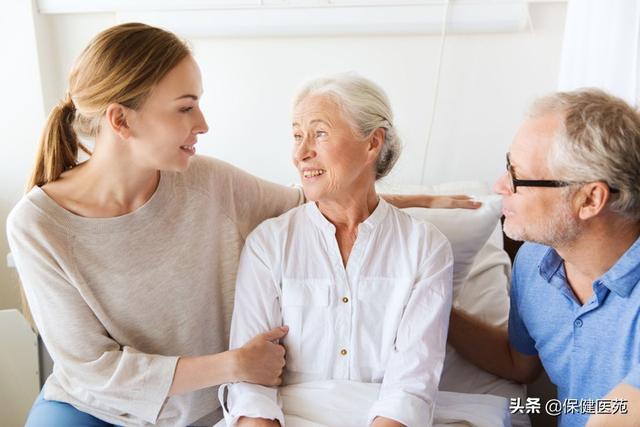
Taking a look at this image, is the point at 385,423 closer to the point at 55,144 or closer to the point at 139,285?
the point at 139,285

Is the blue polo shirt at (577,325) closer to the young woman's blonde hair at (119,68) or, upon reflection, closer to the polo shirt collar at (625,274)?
the polo shirt collar at (625,274)

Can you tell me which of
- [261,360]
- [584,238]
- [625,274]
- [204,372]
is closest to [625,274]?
[625,274]

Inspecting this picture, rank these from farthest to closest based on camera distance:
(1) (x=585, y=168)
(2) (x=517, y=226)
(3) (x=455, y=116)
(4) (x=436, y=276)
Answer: (3) (x=455, y=116)
(4) (x=436, y=276)
(2) (x=517, y=226)
(1) (x=585, y=168)

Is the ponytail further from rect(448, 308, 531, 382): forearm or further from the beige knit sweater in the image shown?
rect(448, 308, 531, 382): forearm

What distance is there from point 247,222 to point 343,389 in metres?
0.51

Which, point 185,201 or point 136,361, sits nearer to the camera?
point 136,361

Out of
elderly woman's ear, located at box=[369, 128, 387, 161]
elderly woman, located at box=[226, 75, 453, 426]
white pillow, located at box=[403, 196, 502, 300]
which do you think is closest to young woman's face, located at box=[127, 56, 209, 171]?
elderly woman, located at box=[226, 75, 453, 426]

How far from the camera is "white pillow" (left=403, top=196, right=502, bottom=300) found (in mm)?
1841

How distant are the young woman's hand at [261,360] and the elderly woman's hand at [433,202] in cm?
56

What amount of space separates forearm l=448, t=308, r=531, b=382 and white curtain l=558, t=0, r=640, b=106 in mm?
703

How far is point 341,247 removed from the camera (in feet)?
5.32

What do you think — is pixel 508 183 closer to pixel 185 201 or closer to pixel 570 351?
pixel 570 351

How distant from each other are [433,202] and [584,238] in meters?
0.55

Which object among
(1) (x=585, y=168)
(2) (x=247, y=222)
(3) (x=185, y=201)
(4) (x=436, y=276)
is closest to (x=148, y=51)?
(3) (x=185, y=201)
